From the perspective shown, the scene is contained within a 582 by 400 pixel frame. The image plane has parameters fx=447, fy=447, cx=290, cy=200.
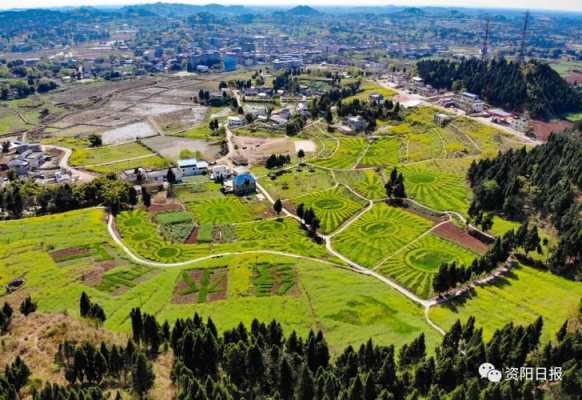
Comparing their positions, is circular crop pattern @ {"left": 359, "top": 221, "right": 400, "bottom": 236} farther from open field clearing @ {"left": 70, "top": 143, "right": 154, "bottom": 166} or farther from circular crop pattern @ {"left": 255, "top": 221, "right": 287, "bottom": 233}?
open field clearing @ {"left": 70, "top": 143, "right": 154, "bottom": 166}

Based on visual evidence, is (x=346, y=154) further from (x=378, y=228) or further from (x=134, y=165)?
(x=134, y=165)

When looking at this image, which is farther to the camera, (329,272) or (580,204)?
(580,204)

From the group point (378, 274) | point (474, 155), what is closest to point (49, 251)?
point (378, 274)

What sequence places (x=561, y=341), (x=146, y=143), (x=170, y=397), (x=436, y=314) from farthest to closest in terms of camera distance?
(x=146, y=143), (x=436, y=314), (x=561, y=341), (x=170, y=397)

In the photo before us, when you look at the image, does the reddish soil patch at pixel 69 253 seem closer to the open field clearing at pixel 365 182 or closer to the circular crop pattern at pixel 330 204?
the circular crop pattern at pixel 330 204

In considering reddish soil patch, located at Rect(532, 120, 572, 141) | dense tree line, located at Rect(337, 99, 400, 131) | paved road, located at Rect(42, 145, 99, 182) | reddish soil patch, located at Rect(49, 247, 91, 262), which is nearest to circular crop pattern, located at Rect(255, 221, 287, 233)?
reddish soil patch, located at Rect(49, 247, 91, 262)

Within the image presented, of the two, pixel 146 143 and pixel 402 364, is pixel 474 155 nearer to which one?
pixel 402 364

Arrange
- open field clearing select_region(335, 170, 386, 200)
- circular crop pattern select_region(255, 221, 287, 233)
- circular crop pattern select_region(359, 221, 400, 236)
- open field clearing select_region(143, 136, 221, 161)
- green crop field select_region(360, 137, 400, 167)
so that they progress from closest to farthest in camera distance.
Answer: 1. circular crop pattern select_region(359, 221, 400, 236)
2. circular crop pattern select_region(255, 221, 287, 233)
3. open field clearing select_region(335, 170, 386, 200)
4. green crop field select_region(360, 137, 400, 167)
5. open field clearing select_region(143, 136, 221, 161)

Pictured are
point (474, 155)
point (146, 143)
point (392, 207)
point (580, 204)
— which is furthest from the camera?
point (146, 143)
